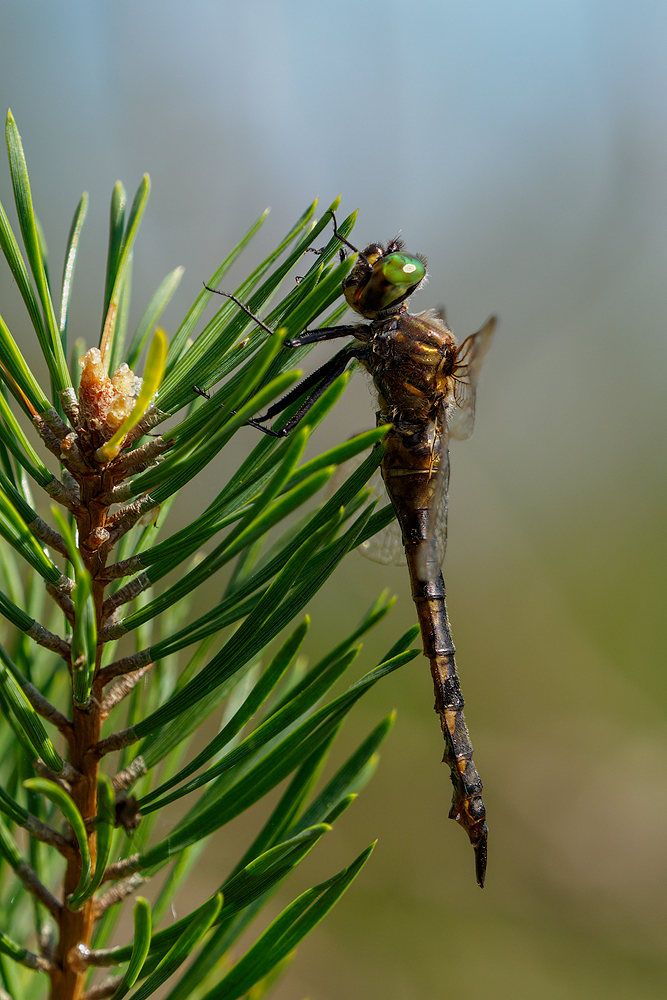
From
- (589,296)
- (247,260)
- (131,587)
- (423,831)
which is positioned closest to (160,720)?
(131,587)

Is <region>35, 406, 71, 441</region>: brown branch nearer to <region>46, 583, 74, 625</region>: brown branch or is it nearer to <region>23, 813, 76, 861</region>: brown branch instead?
<region>46, 583, 74, 625</region>: brown branch

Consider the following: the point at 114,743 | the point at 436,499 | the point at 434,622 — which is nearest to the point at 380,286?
the point at 436,499

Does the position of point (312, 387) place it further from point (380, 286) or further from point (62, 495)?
point (62, 495)

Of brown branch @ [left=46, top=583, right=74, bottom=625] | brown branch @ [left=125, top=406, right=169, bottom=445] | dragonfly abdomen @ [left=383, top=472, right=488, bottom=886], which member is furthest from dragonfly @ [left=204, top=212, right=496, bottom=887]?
brown branch @ [left=46, top=583, right=74, bottom=625]

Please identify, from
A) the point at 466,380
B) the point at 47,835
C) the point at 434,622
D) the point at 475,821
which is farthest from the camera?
the point at 466,380

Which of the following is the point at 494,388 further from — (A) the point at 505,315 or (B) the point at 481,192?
(B) the point at 481,192

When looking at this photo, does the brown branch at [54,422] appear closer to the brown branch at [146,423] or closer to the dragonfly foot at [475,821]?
the brown branch at [146,423]
